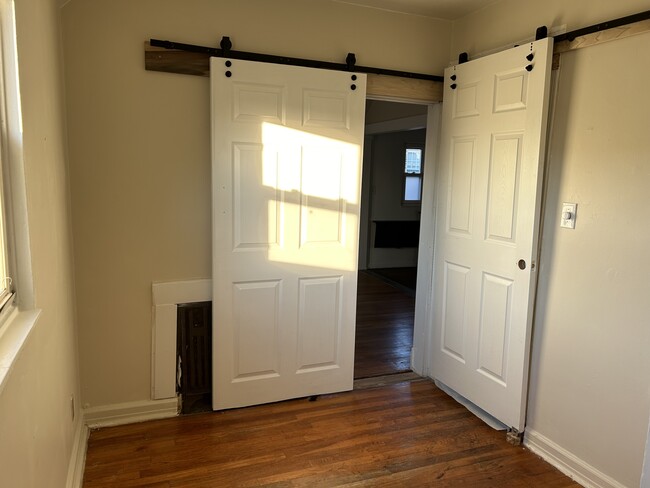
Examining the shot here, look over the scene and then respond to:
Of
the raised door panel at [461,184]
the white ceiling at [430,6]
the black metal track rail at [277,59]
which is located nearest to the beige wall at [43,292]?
the black metal track rail at [277,59]

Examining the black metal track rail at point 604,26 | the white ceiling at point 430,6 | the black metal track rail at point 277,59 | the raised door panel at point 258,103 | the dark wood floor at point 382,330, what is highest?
the white ceiling at point 430,6

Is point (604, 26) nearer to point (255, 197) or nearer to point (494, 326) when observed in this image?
point (494, 326)

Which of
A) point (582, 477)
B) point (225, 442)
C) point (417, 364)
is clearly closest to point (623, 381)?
point (582, 477)

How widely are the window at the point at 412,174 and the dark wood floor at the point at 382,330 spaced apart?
156 centimetres

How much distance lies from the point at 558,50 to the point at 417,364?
2.17 m

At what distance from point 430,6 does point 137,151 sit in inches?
74.2

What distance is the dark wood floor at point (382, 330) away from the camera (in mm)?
3580

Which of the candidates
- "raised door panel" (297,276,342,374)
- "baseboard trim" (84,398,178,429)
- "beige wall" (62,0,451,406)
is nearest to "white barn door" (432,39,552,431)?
"raised door panel" (297,276,342,374)

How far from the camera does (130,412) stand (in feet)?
8.89

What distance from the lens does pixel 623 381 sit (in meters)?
2.13

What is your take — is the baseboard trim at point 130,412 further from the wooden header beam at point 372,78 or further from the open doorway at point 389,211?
the open doorway at point 389,211

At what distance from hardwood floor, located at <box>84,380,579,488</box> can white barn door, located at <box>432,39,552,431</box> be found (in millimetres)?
275

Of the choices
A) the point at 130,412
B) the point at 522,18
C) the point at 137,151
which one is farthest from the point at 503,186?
the point at 130,412

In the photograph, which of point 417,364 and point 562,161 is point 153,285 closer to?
point 417,364
